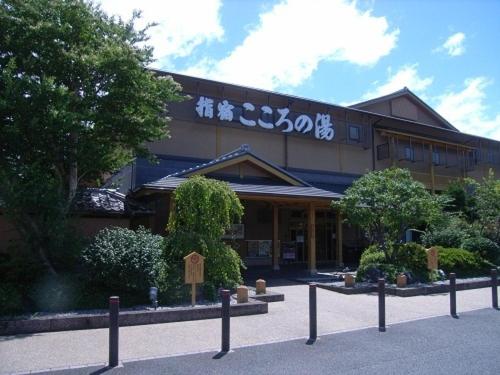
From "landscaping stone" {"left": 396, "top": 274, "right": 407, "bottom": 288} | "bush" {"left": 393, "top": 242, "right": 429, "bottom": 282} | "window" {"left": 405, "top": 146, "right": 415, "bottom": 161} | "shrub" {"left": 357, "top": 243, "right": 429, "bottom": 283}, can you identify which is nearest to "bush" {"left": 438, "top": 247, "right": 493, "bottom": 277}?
"bush" {"left": 393, "top": 242, "right": 429, "bottom": 282}

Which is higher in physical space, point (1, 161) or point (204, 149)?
point (204, 149)

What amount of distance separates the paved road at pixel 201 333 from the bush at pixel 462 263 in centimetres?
436

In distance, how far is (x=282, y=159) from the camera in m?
25.0

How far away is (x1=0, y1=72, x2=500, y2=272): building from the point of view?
18.5 metres

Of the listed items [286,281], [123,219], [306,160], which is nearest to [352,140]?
[306,160]

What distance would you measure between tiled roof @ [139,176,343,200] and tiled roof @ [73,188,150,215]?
1533 millimetres

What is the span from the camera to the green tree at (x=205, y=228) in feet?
39.2

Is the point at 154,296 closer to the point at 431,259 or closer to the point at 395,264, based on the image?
the point at 431,259

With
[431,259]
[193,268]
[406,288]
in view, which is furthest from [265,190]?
[193,268]

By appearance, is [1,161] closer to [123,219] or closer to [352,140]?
[123,219]

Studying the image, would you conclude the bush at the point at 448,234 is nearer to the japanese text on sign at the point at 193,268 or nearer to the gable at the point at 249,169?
the gable at the point at 249,169

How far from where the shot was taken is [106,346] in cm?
766

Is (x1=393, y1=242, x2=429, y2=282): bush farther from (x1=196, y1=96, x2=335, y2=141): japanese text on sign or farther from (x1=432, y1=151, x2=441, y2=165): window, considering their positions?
(x1=432, y1=151, x2=441, y2=165): window

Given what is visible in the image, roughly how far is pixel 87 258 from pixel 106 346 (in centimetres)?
334
